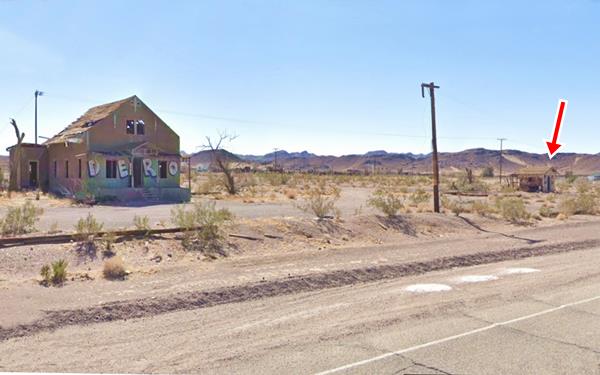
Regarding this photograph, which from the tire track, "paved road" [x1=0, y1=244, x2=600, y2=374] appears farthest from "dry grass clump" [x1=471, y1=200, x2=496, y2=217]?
"paved road" [x1=0, y1=244, x2=600, y2=374]

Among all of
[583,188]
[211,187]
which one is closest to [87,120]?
[211,187]

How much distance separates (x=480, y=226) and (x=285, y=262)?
12.8 metres

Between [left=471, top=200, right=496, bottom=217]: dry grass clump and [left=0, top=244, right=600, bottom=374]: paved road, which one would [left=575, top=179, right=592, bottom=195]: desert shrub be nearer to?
[left=471, top=200, right=496, bottom=217]: dry grass clump

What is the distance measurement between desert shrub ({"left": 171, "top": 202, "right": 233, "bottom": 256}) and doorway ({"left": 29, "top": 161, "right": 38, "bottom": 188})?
3042 centimetres

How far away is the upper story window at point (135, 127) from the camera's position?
123ft

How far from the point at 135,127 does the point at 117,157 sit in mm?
3349

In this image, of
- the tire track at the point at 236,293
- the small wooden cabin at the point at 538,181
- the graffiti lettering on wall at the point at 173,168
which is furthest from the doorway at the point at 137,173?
the small wooden cabin at the point at 538,181

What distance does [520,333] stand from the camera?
25.2ft

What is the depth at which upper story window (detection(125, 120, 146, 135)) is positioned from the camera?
123 ft

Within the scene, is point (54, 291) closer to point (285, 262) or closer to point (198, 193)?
point (285, 262)

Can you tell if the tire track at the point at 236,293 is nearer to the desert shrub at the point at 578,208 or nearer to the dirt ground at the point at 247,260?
the dirt ground at the point at 247,260

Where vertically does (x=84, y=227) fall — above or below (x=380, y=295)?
above

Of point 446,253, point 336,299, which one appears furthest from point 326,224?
point 336,299

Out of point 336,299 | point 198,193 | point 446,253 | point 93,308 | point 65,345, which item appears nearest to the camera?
point 65,345
